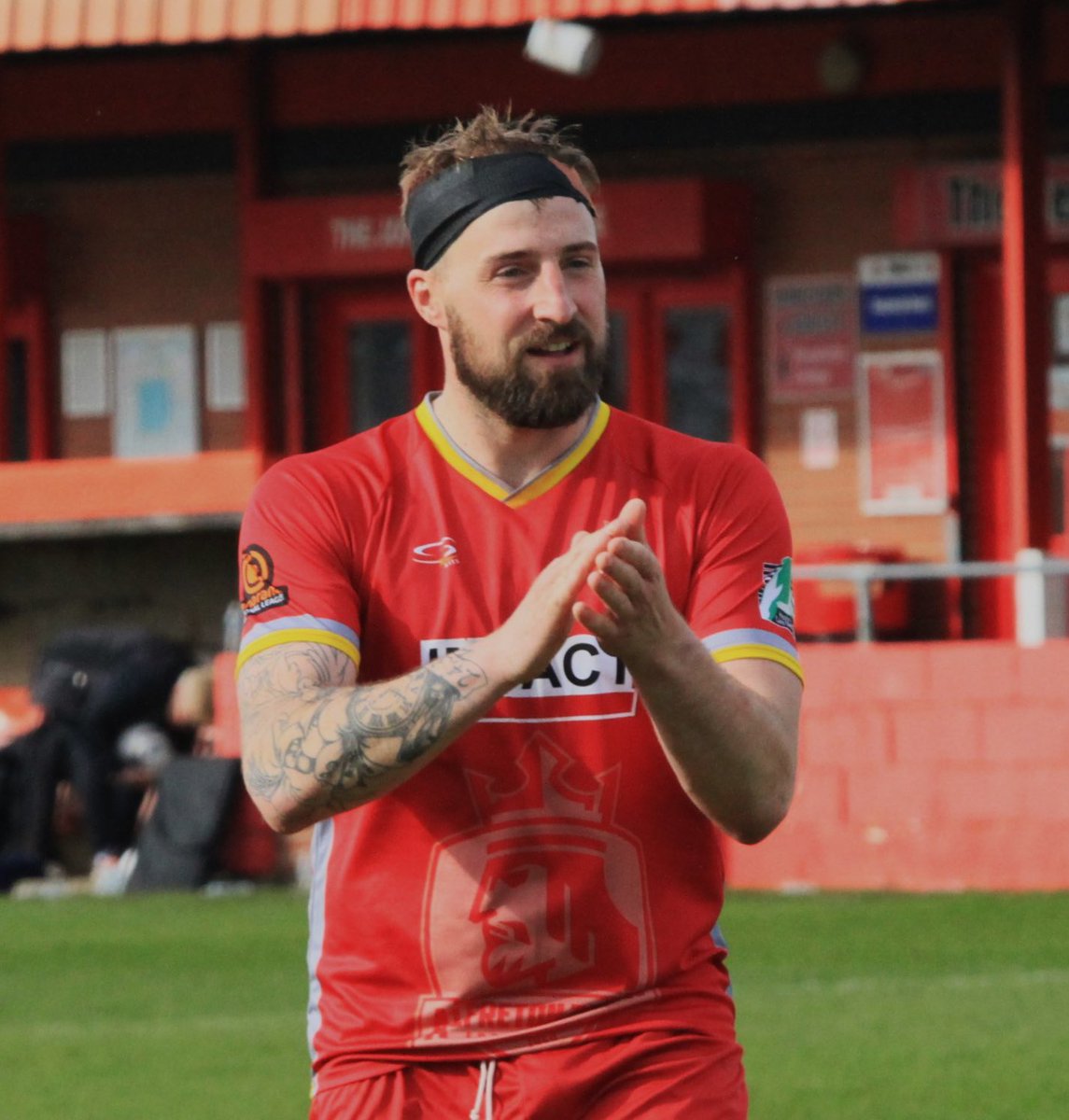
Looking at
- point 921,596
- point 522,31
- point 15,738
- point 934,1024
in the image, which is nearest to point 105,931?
point 15,738

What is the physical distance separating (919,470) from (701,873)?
13437mm

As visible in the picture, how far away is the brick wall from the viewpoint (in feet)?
44.5

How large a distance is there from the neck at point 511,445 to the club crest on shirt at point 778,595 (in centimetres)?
33

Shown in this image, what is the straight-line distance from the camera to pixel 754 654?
3.85 m

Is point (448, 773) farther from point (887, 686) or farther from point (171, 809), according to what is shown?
point (171, 809)

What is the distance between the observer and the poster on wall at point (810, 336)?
17.3 metres

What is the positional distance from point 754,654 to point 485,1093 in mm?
695

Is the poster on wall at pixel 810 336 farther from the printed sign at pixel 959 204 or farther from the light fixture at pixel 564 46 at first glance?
the light fixture at pixel 564 46

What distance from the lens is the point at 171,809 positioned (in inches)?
592

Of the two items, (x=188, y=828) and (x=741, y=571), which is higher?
(x=741, y=571)

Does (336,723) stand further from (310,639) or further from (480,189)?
(480,189)

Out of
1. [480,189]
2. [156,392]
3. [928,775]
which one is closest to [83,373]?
[156,392]

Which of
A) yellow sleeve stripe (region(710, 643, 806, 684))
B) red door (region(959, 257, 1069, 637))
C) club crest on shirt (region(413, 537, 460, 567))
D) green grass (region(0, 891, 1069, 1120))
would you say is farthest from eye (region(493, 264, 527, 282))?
red door (region(959, 257, 1069, 637))

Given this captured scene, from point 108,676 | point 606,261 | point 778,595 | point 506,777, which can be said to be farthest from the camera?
point 606,261
